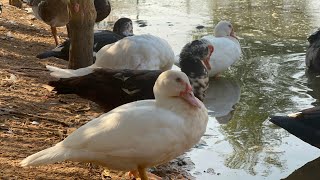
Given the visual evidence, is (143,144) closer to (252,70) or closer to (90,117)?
(90,117)

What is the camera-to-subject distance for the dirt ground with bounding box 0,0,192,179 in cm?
448

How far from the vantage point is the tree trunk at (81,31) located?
6934 millimetres

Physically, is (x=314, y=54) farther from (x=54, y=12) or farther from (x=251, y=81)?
(x=54, y=12)

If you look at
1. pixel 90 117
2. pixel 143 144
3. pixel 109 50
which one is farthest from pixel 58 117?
pixel 143 144

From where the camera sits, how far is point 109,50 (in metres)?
6.56

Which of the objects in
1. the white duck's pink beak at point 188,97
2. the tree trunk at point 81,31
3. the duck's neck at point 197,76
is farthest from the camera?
the tree trunk at point 81,31

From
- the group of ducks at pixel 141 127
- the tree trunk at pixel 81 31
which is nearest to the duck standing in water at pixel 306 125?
the group of ducks at pixel 141 127

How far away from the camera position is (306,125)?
5.14 m

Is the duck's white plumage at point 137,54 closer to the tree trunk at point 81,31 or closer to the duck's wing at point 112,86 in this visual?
the tree trunk at point 81,31

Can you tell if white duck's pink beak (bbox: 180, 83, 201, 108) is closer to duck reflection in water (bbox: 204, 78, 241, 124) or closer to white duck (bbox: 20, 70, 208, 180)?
white duck (bbox: 20, 70, 208, 180)

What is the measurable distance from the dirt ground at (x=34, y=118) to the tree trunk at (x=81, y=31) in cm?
47

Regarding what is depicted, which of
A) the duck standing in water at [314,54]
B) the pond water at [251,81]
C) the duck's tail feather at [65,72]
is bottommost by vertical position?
the pond water at [251,81]

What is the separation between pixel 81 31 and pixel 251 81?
2367 mm

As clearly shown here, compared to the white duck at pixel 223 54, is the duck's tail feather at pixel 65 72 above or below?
above
